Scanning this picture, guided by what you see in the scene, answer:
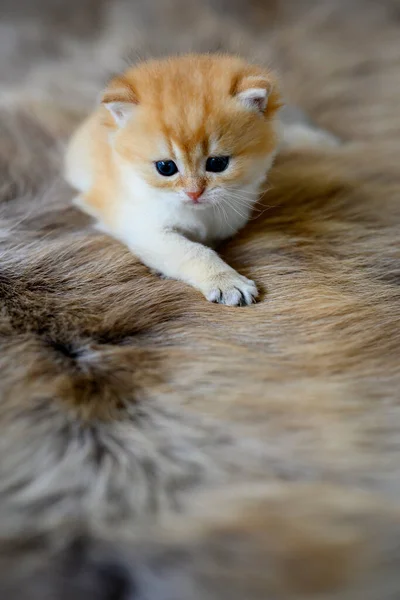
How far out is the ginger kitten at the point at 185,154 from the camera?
916 millimetres

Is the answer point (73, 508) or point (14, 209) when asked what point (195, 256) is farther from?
point (73, 508)

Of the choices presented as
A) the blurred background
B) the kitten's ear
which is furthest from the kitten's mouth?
the blurred background

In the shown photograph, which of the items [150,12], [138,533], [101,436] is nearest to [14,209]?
[101,436]

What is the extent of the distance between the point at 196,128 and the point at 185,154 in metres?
0.04

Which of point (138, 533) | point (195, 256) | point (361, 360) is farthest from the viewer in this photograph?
point (195, 256)

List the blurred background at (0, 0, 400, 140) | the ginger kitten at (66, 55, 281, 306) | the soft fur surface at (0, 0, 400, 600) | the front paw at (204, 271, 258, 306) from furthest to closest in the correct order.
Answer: the blurred background at (0, 0, 400, 140) → the ginger kitten at (66, 55, 281, 306) → the front paw at (204, 271, 258, 306) → the soft fur surface at (0, 0, 400, 600)

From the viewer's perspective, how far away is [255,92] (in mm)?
921

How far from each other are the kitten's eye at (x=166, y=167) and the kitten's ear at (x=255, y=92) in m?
0.14

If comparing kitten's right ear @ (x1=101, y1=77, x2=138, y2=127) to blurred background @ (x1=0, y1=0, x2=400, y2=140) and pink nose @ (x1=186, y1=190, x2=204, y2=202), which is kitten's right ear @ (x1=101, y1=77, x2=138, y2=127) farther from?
blurred background @ (x1=0, y1=0, x2=400, y2=140)

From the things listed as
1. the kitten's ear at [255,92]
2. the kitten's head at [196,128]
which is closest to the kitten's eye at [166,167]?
the kitten's head at [196,128]

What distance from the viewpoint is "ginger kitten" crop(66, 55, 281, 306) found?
92 cm

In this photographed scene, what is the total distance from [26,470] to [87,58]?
46.1 inches

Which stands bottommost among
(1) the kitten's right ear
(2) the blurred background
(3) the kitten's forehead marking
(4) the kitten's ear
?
(3) the kitten's forehead marking

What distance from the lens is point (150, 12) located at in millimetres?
1504
